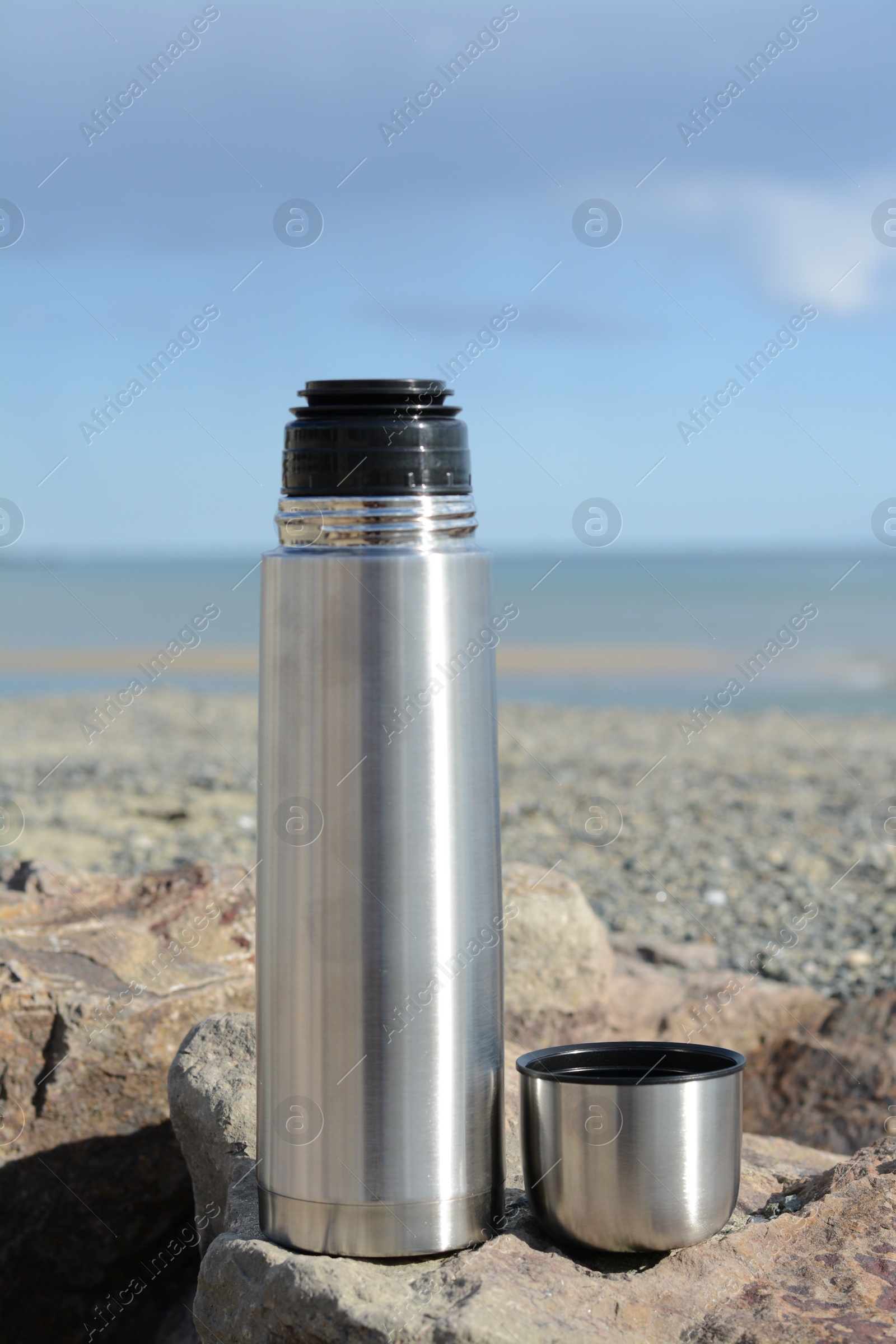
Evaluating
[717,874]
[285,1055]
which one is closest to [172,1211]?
[285,1055]

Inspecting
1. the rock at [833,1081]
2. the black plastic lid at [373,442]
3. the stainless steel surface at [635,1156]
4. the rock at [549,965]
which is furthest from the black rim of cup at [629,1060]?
the rock at [833,1081]

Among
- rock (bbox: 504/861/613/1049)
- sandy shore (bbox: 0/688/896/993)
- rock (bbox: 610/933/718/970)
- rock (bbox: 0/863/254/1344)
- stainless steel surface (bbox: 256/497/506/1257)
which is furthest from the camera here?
sandy shore (bbox: 0/688/896/993)

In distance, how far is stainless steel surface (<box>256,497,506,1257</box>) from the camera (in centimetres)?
278

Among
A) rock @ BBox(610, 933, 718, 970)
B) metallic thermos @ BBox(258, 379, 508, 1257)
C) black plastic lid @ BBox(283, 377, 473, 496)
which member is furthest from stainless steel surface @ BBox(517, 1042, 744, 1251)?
rock @ BBox(610, 933, 718, 970)

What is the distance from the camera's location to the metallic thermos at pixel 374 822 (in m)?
2.79

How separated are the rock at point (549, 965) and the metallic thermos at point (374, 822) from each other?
2.67 metres

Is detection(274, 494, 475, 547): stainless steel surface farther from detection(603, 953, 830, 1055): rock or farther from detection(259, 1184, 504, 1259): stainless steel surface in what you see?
detection(603, 953, 830, 1055): rock

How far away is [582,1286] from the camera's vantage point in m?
2.81

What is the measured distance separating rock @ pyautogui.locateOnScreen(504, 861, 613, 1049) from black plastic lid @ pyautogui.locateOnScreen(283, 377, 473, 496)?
3140mm

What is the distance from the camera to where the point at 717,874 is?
10445mm

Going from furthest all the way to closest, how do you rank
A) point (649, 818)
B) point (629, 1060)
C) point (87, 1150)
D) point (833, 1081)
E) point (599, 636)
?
point (599, 636), point (649, 818), point (833, 1081), point (87, 1150), point (629, 1060)

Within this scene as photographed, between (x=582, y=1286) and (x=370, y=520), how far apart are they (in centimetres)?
182

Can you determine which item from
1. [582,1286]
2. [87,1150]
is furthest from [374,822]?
[87,1150]

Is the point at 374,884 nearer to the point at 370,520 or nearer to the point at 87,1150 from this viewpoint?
the point at 370,520
